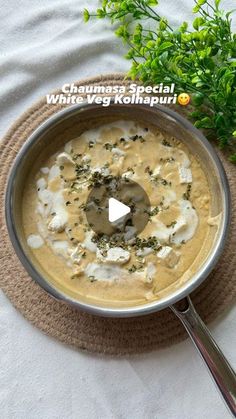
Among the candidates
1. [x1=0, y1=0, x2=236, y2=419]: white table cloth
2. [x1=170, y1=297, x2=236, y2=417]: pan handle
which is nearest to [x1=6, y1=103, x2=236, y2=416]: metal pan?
[x1=170, y1=297, x2=236, y2=417]: pan handle

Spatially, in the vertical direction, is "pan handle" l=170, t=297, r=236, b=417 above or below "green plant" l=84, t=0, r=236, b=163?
below

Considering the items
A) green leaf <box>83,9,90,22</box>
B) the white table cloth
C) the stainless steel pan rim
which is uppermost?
green leaf <box>83,9,90,22</box>

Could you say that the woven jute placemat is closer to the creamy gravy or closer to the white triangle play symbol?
the creamy gravy

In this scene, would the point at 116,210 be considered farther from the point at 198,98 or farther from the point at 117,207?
the point at 198,98

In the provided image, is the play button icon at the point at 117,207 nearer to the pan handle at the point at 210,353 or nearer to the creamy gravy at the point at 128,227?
the creamy gravy at the point at 128,227

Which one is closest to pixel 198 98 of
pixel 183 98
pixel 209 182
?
pixel 183 98

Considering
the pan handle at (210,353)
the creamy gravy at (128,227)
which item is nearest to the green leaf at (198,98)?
the creamy gravy at (128,227)
